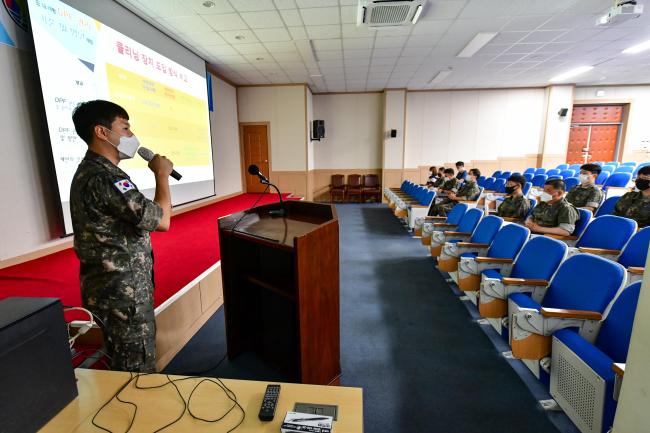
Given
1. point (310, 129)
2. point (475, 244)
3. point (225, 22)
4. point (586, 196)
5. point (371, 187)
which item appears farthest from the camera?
point (371, 187)

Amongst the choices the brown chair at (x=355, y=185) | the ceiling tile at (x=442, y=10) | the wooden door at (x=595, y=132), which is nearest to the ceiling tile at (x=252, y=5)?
the ceiling tile at (x=442, y=10)

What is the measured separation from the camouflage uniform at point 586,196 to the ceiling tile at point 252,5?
4.73 metres

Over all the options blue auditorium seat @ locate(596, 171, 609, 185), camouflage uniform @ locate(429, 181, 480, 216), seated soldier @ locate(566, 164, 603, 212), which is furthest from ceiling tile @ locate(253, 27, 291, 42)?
blue auditorium seat @ locate(596, 171, 609, 185)

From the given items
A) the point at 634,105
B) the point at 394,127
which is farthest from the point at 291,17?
the point at 634,105

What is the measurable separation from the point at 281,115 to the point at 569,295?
7.53 m

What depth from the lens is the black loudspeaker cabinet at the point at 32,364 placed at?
70cm

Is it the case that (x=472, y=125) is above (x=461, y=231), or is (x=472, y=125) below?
above

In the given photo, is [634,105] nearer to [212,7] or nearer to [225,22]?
[225,22]

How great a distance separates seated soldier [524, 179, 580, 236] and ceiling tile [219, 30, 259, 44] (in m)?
4.50

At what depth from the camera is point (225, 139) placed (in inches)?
282

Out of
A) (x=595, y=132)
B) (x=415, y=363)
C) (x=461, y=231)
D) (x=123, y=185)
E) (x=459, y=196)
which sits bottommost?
(x=415, y=363)

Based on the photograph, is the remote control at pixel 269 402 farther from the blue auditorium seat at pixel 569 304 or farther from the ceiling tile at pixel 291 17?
the ceiling tile at pixel 291 17

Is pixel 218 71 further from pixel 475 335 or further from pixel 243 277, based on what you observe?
pixel 475 335

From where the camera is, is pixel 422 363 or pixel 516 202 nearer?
pixel 422 363
